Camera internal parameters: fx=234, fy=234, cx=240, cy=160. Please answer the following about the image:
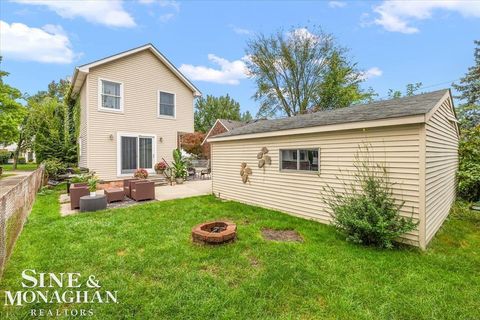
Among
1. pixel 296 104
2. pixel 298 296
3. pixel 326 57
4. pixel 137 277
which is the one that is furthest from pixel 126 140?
pixel 326 57

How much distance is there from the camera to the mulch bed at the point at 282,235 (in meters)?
5.03

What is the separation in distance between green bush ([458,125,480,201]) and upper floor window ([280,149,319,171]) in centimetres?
569

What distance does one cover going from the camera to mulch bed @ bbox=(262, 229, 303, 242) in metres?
5.03

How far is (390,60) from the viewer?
57.7ft

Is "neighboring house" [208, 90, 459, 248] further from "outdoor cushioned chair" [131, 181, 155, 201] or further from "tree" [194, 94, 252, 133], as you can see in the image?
"tree" [194, 94, 252, 133]

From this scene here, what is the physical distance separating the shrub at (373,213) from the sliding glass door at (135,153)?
428 inches

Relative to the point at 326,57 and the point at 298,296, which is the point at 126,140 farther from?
the point at 326,57

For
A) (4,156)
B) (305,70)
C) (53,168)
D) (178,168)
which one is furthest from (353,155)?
(4,156)

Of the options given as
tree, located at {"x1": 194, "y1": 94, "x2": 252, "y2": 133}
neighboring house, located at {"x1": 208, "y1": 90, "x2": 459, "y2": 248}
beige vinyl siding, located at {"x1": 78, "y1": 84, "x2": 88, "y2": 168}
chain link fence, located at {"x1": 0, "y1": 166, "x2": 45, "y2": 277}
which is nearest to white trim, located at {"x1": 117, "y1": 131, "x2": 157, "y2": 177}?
beige vinyl siding, located at {"x1": 78, "y1": 84, "x2": 88, "y2": 168}

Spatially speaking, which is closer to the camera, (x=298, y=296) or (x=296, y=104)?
(x=298, y=296)

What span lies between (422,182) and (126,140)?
12580mm

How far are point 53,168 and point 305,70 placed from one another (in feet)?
73.5

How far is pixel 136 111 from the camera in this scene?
1272 cm

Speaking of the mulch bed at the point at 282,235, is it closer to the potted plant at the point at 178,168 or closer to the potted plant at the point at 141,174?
the potted plant at the point at 141,174
